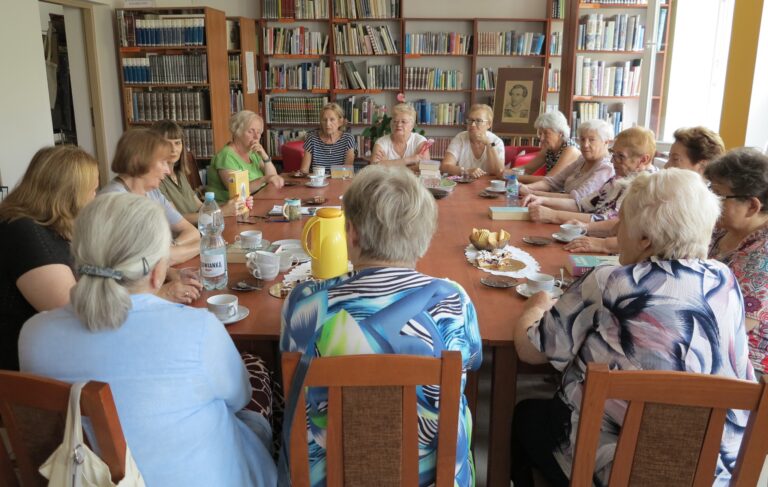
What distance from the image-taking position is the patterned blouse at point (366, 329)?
121 cm

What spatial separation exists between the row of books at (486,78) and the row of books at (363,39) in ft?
2.98

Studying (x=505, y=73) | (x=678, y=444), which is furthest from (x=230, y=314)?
(x=505, y=73)

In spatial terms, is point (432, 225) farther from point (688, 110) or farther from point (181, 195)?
point (688, 110)

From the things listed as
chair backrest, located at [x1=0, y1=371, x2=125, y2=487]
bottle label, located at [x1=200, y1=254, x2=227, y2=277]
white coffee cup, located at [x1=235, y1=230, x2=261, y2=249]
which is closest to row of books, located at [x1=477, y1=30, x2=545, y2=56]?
white coffee cup, located at [x1=235, y1=230, x2=261, y2=249]

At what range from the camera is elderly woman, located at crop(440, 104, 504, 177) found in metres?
4.45

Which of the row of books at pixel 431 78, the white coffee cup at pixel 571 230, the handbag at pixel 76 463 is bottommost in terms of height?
the handbag at pixel 76 463

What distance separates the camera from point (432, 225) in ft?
4.51

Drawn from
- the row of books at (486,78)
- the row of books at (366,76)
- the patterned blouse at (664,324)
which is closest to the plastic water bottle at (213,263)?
the patterned blouse at (664,324)

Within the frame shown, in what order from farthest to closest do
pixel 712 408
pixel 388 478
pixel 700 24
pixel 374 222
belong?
1. pixel 700 24
2. pixel 374 222
3. pixel 388 478
4. pixel 712 408

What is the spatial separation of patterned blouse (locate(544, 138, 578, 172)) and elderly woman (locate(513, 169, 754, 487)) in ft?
9.22

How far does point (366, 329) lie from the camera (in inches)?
47.3

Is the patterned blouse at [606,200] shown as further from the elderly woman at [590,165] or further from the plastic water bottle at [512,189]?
the plastic water bottle at [512,189]

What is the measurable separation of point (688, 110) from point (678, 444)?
482 centimetres

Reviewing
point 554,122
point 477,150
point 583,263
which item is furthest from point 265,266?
point 477,150
